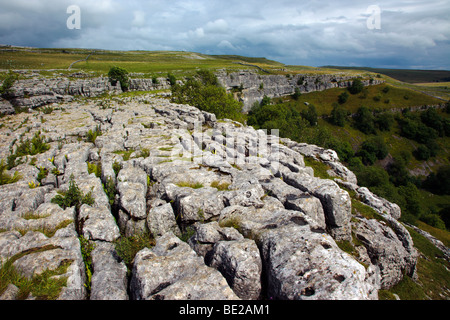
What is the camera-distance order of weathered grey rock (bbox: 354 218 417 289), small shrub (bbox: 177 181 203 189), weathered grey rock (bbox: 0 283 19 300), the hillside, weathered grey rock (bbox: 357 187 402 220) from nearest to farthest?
weathered grey rock (bbox: 0 283 19 300) < the hillside < small shrub (bbox: 177 181 203 189) < weathered grey rock (bbox: 354 218 417 289) < weathered grey rock (bbox: 357 187 402 220)

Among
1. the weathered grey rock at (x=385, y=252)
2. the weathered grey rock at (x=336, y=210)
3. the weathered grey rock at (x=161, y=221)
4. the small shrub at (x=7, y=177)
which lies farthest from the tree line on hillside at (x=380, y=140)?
the small shrub at (x=7, y=177)

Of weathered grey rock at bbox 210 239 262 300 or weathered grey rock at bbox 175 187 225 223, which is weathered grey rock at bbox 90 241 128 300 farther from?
weathered grey rock at bbox 175 187 225 223

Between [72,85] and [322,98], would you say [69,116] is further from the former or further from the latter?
[322,98]

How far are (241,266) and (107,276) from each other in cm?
544

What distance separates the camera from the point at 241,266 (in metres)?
8.41

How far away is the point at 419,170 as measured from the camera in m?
129

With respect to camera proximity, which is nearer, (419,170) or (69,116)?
(69,116)

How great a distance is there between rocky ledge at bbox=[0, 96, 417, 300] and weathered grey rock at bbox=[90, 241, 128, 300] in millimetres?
41

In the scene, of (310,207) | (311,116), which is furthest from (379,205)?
(311,116)

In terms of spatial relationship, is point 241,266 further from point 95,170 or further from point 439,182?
point 439,182

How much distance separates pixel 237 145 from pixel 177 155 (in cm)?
917

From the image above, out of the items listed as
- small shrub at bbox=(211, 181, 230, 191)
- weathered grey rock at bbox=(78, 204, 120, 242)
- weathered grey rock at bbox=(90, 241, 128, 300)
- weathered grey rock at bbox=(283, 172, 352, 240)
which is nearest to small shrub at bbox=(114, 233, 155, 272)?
weathered grey rock at bbox=(90, 241, 128, 300)

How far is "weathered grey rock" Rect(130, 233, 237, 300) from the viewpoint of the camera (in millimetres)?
7266
